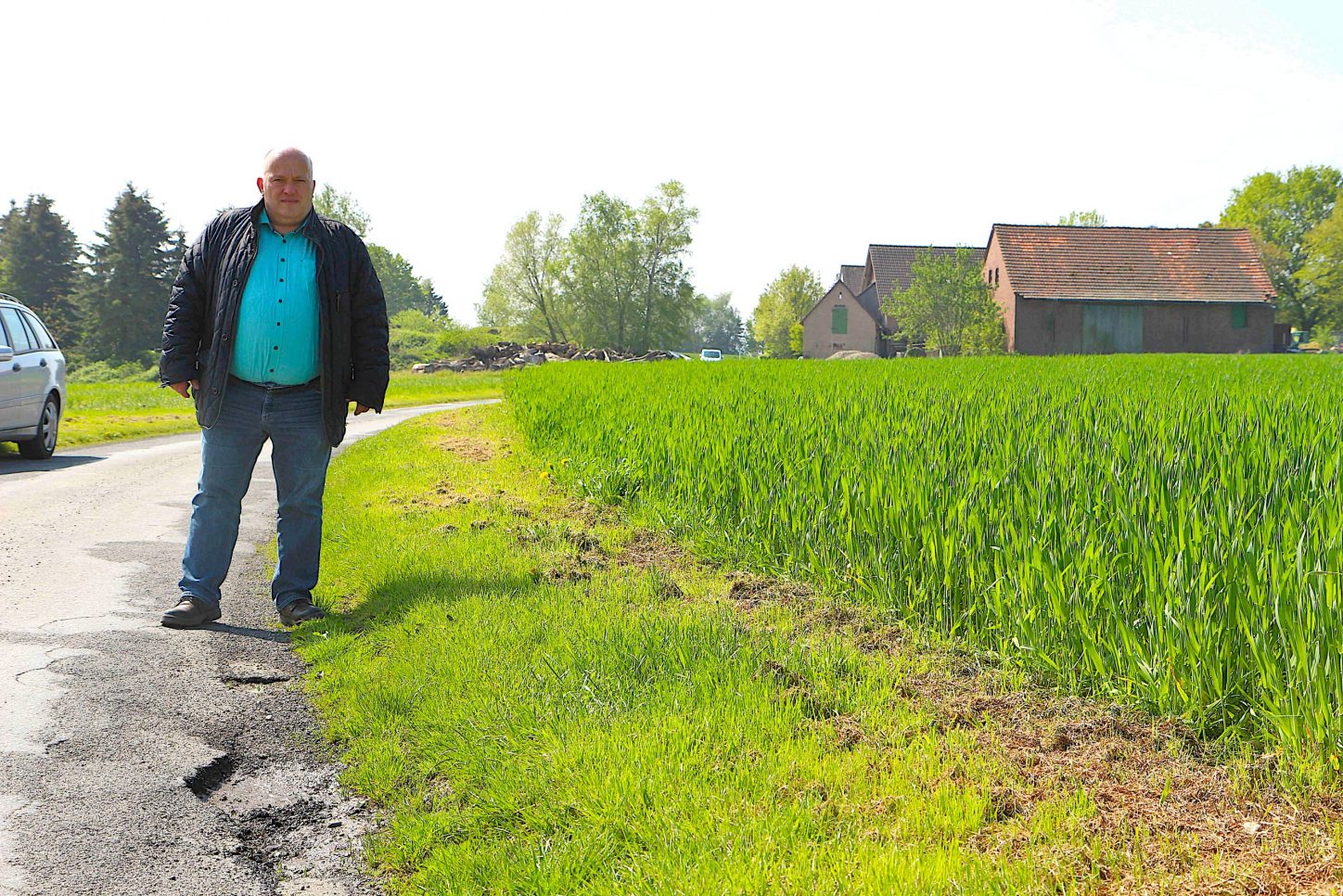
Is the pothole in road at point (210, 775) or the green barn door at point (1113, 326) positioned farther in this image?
the green barn door at point (1113, 326)

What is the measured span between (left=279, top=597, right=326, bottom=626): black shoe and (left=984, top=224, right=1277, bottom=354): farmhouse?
53.6 meters

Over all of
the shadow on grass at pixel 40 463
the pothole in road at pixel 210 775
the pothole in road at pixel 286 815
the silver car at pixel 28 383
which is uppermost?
the silver car at pixel 28 383

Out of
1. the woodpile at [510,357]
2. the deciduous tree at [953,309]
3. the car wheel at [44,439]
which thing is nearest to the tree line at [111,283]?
the woodpile at [510,357]

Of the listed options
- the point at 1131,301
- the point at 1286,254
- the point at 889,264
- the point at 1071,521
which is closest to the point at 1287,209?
the point at 1286,254

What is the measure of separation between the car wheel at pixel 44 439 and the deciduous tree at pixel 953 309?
4700cm

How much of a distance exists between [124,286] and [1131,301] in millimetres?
57108

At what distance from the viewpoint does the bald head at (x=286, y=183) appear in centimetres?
562

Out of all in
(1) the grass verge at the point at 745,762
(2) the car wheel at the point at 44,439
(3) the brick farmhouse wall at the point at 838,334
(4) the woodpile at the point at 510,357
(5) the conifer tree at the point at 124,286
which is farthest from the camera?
(3) the brick farmhouse wall at the point at 838,334

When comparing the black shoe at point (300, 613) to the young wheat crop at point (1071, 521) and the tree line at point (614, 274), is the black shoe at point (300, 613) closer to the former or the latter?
the young wheat crop at point (1071, 521)

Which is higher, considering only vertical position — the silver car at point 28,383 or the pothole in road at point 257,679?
the silver car at point 28,383

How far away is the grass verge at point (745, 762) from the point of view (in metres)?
2.74

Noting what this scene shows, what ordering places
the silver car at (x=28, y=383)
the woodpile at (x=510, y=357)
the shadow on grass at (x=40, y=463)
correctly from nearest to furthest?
the shadow on grass at (x=40, y=463)
the silver car at (x=28, y=383)
the woodpile at (x=510, y=357)

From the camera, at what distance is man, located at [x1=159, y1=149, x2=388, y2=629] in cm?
570

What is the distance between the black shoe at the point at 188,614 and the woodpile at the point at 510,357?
4513 cm
